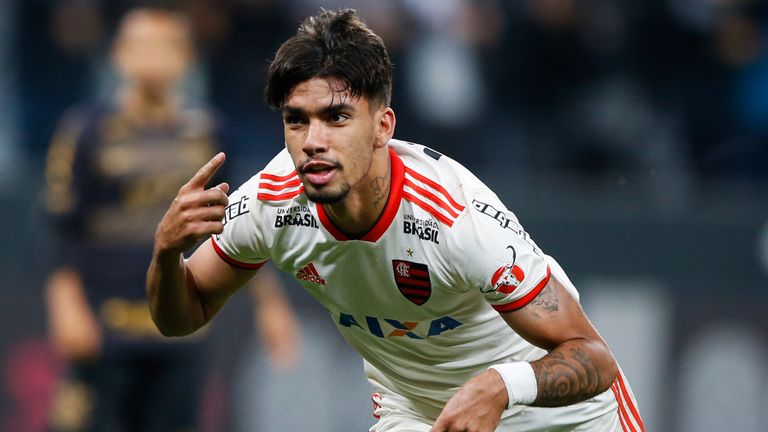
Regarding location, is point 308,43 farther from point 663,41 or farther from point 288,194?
point 663,41

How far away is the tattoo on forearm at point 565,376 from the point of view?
420 cm

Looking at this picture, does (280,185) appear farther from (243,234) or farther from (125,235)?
(125,235)

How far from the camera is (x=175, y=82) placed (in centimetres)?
794

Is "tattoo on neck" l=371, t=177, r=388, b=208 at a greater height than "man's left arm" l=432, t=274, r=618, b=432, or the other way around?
"tattoo on neck" l=371, t=177, r=388, b=208

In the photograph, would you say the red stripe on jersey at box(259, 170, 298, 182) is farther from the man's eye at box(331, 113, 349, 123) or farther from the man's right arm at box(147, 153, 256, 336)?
the man's eye at box(331, 113, 349, 123)

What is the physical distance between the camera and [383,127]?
445 cm

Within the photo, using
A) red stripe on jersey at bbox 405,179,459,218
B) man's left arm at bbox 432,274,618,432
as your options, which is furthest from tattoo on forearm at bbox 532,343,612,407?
red stripe on jersey at bbox 405,179,459,218

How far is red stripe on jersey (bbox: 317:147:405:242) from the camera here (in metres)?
4.41

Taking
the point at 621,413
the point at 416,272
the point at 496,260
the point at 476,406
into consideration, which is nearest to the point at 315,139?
the point at 416,272

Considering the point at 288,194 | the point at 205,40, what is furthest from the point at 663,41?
the point at 288,194

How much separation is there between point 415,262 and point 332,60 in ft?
2.31

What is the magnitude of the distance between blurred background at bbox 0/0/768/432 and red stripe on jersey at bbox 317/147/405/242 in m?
3.60

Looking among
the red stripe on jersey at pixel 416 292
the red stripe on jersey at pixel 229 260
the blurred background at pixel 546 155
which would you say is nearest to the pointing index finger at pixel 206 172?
the red stripe on jersey at pixel 229 260

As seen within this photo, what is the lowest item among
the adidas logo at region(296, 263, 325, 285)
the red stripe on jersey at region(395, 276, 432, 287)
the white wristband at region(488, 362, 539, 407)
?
the white wristband at region(488, 362, 539, 407)
